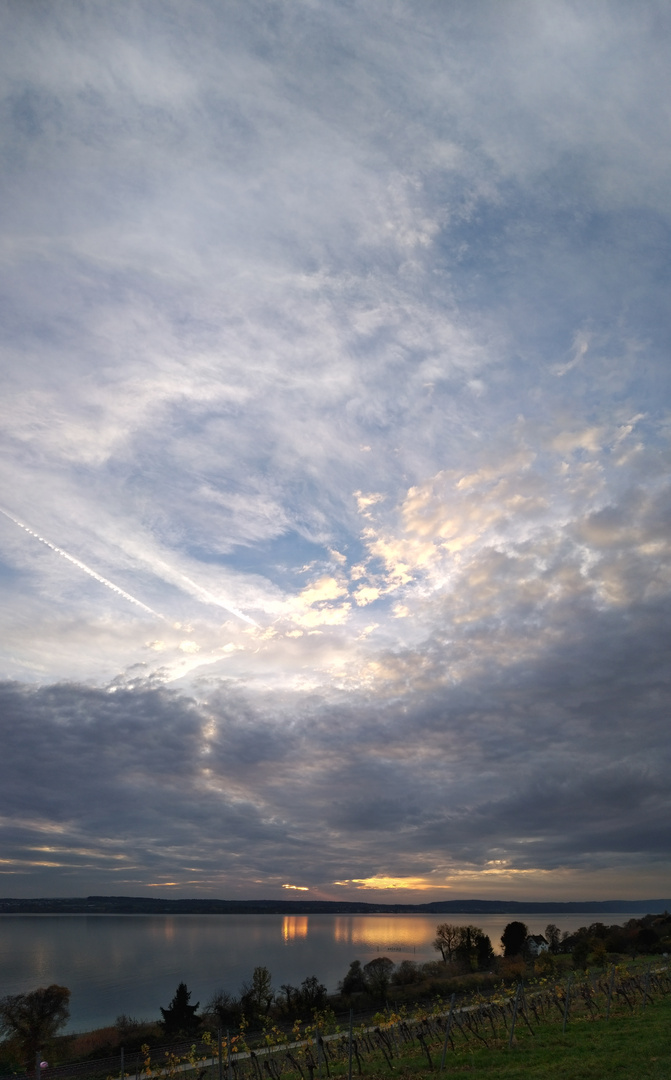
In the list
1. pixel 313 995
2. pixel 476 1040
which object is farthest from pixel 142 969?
pixel 476 1040

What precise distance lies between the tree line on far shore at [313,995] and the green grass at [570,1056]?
12833 mm

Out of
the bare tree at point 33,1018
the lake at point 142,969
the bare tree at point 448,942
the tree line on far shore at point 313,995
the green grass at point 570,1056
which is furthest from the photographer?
the bare tree at point 448,942

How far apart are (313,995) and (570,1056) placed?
54.8m

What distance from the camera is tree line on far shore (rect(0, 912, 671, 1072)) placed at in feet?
177

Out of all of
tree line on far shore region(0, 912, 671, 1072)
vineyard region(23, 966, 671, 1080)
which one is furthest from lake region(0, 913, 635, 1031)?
vineyard region(23, 966, 671, 1080)

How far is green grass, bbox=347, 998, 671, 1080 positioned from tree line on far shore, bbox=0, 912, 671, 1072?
42.1 feet

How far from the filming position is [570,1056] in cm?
1916

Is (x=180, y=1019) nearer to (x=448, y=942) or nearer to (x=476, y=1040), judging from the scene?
(x=476, y=1040)

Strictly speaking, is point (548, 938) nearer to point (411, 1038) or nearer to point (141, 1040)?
point (141, 1040)

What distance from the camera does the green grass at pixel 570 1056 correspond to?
56.0 feet

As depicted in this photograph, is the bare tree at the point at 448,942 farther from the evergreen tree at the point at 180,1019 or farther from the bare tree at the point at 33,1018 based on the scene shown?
the bare tree at the point at 33,1018

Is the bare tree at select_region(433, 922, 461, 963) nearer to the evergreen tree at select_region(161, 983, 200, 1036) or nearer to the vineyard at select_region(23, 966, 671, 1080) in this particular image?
the evergreen tree at select_region(161, 983, 200, 1036)

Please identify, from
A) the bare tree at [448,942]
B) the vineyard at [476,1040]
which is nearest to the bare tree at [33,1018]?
the vineyard at [476,1040]

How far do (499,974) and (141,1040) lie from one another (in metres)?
44.4
